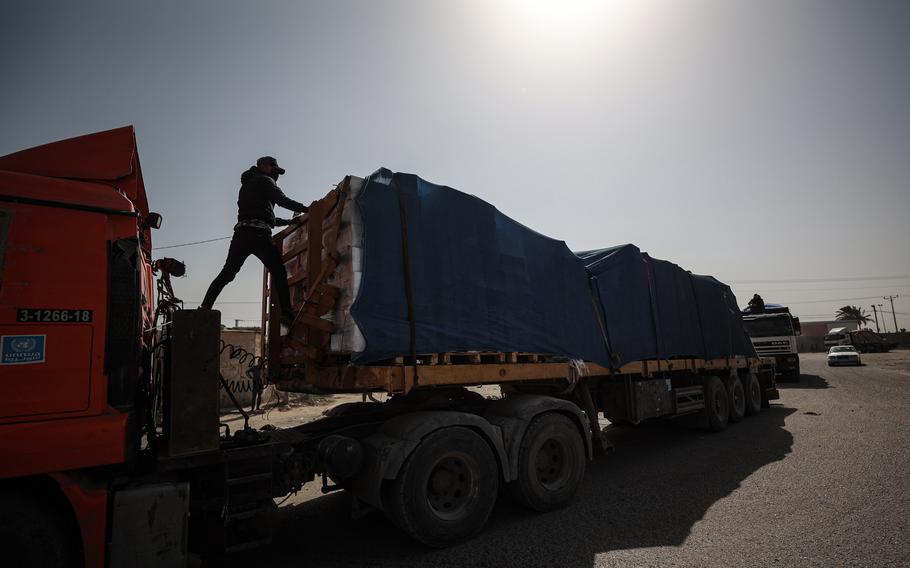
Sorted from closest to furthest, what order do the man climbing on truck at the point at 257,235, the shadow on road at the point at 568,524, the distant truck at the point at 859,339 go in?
the shadow on road at the point at 568,524, the man climbing on truck at the point at 257,235, the distant truck at the point at 859,339

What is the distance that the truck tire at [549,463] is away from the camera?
15.9 ft

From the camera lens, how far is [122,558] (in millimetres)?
2730

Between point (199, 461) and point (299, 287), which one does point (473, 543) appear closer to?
point (199, 461)

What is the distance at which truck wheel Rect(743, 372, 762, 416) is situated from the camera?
36.2ft

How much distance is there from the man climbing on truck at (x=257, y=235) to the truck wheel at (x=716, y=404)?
8587 millimetres

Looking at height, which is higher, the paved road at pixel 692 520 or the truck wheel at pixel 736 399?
the truck wheel at pixel 736 399

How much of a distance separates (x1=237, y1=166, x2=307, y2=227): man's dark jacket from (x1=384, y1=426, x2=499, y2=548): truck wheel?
2813 millimetres

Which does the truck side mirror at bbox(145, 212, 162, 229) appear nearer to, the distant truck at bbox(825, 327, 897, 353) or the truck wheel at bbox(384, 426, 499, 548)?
the truck wheel at bbox(384, 426, 499, 548)

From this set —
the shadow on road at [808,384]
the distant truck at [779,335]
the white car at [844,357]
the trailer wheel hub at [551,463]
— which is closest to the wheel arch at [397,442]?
the trailer wheel hub at [551,463]

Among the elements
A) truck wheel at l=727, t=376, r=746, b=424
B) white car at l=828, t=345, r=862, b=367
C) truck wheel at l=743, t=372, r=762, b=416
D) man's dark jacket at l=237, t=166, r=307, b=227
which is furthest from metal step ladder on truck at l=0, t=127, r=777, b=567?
white car at l=828, t=345, r=862, b=367

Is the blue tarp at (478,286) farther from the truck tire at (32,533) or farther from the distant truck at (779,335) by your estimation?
the distant truck at (779,335)

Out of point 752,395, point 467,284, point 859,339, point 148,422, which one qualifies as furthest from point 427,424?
point 859,339

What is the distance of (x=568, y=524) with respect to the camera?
14.9ft

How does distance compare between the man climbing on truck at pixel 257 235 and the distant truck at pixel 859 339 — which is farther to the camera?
the distant truck at pixel 859 339
